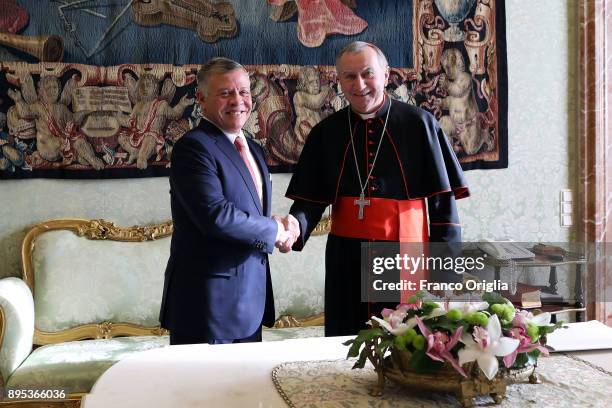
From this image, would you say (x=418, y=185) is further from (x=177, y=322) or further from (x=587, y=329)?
(x=177, y=322)

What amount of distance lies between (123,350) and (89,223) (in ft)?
2.51

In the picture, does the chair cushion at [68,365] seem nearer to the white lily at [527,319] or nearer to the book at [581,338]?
the book at [581,338]

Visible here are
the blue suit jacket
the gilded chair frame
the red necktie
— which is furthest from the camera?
the gilded chair frame

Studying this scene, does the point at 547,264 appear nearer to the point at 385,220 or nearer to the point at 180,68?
the point at 385,220

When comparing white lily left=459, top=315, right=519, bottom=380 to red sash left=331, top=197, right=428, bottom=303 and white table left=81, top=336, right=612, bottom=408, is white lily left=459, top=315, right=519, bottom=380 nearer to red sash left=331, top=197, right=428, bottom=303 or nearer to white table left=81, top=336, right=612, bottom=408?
white table left=81, top=336, right=612, bottom=408

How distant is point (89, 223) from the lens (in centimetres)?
394

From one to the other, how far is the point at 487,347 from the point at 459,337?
0.06m

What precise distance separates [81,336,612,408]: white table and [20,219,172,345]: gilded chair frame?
1.89 metres

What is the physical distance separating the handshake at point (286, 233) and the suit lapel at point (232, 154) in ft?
0.46

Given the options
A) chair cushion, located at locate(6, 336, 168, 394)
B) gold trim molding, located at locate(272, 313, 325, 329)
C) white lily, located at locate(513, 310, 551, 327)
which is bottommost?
chair cushion, located at locate(6, 336, 168, 394)

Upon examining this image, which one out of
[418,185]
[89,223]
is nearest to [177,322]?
[418,185]

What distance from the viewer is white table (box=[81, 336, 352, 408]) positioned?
168cm

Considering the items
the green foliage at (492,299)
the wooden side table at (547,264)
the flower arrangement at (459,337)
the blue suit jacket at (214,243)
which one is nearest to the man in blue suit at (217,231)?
the blue suit jacket at (214,243)

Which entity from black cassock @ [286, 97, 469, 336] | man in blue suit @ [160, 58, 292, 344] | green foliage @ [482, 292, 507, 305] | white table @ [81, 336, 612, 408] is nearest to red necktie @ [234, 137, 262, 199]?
man in blue suit @ [160, 58, 292, 344]
